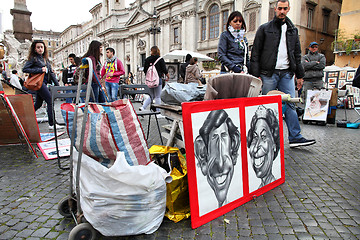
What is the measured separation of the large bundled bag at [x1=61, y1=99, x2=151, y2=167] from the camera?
1.87 meters

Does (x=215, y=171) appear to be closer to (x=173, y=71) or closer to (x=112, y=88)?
(x=112, y=88)

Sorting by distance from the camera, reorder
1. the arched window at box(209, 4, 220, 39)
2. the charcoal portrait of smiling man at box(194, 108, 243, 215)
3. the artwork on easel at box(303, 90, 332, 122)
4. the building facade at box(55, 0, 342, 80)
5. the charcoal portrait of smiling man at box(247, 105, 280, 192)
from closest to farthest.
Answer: the charcoal portrait of smiling man at box(194, 108, 243, 215) → the charcoal portrait of smiling man at box(247, 105, 280, 192) → the artwork on easel at box(303, 90, 332, 122) → the building facade at box(55, 0, 342, 80) → the arched window at box(209, 4, 220, 39)

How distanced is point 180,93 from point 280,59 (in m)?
2.08

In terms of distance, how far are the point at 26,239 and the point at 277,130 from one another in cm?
251

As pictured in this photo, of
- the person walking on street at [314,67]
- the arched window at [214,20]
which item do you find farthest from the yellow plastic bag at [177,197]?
the arched window at [214,20]

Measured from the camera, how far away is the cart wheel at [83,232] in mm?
1746

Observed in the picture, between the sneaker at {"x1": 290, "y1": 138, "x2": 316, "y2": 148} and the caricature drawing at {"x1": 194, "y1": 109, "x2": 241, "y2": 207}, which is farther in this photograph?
the sneaker at {"x1": 290, "y1": 138, "x2": 316, "y2": 148}

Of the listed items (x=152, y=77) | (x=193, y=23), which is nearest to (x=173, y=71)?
(x=152, y=77)

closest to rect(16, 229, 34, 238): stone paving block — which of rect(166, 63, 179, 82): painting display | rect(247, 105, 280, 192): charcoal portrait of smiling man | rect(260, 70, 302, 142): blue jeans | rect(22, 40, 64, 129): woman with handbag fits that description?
rect(247, 105, 280, 192): charcoal portrait of smiling man

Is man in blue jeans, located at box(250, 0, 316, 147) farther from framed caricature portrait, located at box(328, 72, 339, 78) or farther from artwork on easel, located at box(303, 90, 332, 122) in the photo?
framed caricature portrait, located at box(328, 72, 339, 78)

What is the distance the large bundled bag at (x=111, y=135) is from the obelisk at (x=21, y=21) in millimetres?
12714

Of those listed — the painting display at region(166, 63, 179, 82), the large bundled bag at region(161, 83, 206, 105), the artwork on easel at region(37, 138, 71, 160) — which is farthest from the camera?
the painting display at region(166, 63, 179, 82)

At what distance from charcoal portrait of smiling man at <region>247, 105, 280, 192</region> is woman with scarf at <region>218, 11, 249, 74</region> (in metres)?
1.38

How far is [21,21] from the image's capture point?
478 inches
